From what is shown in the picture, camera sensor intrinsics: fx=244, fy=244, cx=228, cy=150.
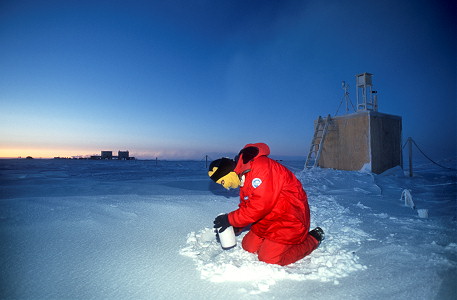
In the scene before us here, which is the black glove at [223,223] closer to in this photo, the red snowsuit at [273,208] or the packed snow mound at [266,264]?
the red snowsuit at [273,208]

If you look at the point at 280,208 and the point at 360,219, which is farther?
the point at 360,219

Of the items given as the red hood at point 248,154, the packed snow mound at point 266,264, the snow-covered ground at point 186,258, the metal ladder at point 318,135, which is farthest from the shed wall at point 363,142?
the red hood at point 248,154

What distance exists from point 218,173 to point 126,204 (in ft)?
8.15

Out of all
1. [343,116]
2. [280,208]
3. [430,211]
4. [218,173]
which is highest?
[343,116]

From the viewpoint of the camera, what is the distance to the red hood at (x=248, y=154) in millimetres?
2449

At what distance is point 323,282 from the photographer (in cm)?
199

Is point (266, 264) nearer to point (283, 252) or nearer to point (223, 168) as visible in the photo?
point (283, 252)

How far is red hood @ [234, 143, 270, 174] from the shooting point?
8.03ft

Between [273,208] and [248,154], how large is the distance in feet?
2.01

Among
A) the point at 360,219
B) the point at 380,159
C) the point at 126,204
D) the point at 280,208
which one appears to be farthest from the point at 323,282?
the point at 380,159

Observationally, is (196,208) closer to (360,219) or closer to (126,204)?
(126,204)

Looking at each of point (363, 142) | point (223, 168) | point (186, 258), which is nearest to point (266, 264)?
point (186, 258)

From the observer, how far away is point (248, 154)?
96.7 inches

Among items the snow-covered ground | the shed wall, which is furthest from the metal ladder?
the snow-covered ground
